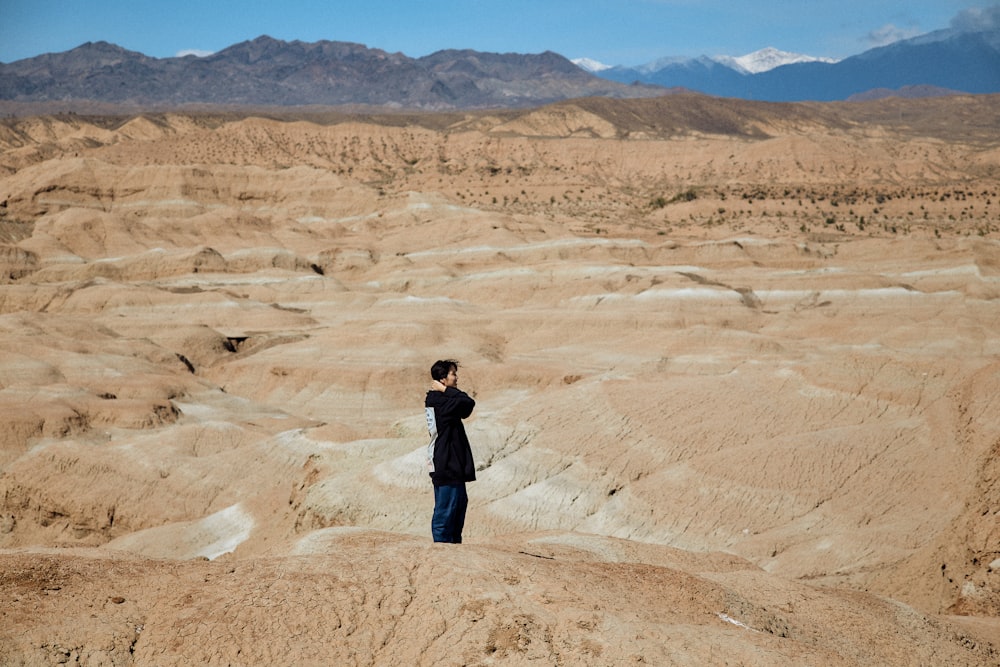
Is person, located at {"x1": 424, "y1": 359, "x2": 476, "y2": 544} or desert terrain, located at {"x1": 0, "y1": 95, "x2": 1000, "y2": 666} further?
person, located at {"x1": 424, "y1": 359, "x2": 476, "y2": 544}

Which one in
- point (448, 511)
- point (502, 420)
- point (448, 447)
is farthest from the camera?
point (502, 420)

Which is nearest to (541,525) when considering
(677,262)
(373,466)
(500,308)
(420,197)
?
(373,466)

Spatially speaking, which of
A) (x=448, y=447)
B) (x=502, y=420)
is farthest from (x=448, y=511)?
(x=502, y=420)

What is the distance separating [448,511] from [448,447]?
0.66 metres

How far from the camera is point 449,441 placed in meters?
9.66

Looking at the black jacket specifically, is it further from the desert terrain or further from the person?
the desert terrain

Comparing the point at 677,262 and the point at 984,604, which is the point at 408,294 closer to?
the point at 677,262

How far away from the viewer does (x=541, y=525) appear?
1870cm

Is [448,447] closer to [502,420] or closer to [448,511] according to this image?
[448,511]

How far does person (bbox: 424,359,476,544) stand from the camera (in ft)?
31.6

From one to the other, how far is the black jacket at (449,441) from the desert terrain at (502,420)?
0.76 m

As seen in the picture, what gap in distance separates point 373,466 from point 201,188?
59154 mm

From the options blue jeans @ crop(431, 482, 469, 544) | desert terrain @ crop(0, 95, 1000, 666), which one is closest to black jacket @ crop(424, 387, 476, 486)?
blue jeans @ crop(431, 482, 469, 544)

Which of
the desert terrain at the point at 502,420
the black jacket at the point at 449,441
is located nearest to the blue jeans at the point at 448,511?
the black jacket at the point at 449,441
